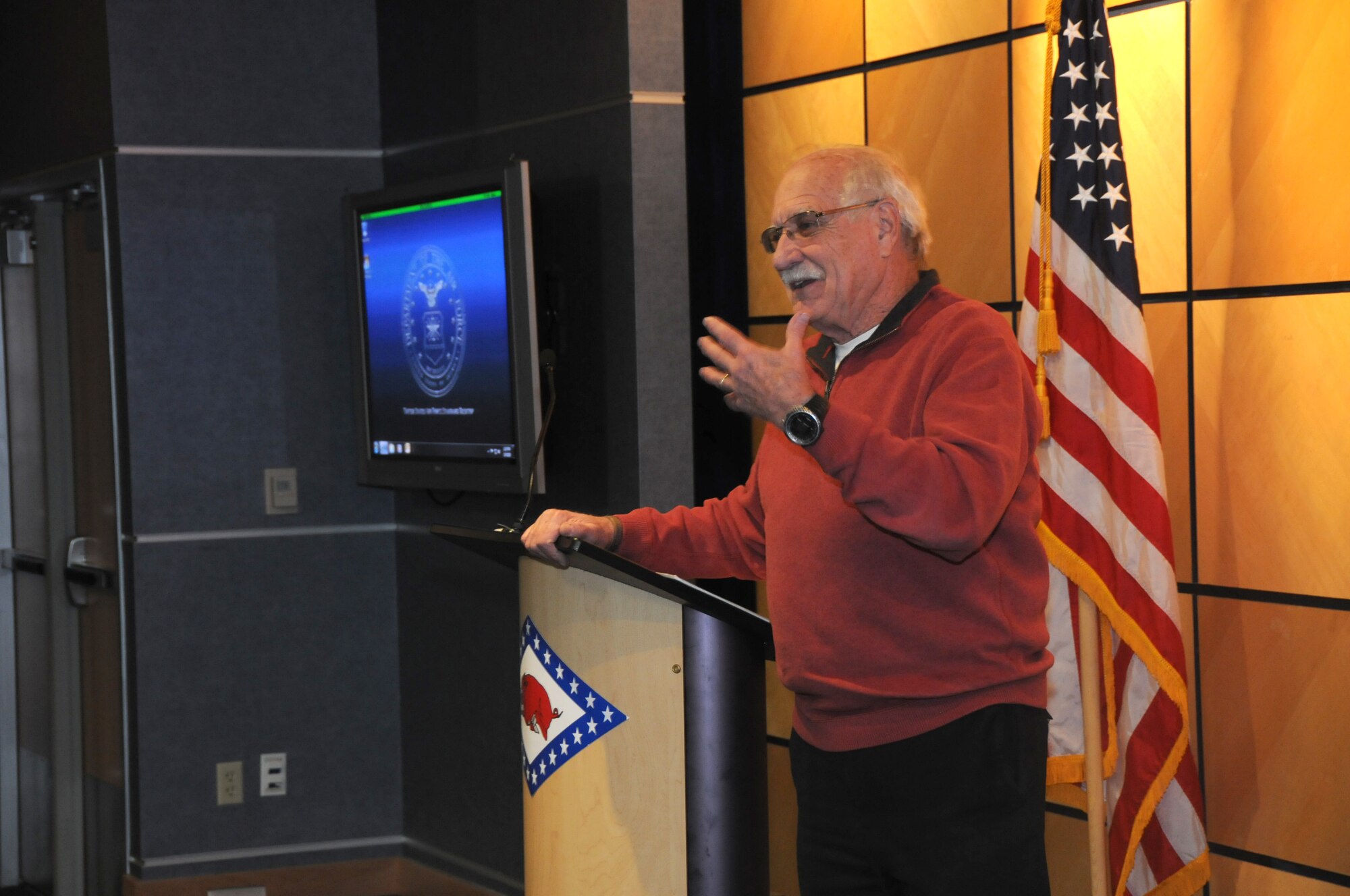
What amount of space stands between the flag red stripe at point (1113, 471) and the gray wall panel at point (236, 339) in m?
2.25

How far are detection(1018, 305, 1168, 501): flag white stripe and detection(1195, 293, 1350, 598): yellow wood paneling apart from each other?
0.49 ft

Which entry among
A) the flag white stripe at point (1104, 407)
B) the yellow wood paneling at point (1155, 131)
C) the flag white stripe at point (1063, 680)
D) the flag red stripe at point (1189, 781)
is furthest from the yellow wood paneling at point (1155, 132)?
the flag red stripe at point (1189, 781)

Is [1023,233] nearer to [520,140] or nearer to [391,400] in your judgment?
[520,140]

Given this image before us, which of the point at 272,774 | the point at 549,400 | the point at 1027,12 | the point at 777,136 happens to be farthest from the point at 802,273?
the point at 272,774

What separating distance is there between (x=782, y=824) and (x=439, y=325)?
166 centimetres

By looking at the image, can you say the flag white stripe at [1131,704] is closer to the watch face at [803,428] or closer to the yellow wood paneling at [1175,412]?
the yellow wood paneling at [1175,412]

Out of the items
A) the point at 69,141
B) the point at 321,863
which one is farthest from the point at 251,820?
the point at 69,141

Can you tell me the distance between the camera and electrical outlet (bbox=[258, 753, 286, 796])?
13.4 feet

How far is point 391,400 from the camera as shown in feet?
12.5

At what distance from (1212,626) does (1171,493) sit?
281mm

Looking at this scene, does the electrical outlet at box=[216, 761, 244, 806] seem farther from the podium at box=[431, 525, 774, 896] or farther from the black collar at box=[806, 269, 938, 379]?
the black collar at box=[806, 269, 938, 379]

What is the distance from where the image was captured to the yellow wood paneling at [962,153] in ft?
10.4

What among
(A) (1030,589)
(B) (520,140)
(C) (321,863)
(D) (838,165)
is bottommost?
(C) (321,863)

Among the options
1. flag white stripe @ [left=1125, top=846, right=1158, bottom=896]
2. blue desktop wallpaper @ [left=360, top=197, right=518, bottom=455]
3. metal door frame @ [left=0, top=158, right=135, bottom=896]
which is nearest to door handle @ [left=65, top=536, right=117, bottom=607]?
metal door frame @ [left=0, top=158, right=135, bottom=896]
